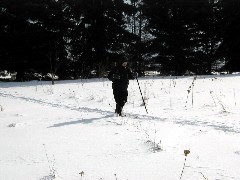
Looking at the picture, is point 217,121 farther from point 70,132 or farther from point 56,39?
point 56,39

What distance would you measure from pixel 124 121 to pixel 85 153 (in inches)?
97.7

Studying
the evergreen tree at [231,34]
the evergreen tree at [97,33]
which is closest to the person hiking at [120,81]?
the evergreen tree at [97,33]

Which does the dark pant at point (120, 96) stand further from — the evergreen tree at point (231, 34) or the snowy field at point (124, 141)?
the evergreen tree at point (231, 34)

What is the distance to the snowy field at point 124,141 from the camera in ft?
14.1

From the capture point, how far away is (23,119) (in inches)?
338

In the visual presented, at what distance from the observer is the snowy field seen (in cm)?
430

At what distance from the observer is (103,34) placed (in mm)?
25438

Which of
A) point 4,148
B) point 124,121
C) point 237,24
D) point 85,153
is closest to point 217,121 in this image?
point 124,121

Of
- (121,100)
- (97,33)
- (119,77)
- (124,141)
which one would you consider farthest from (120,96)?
(97,33)

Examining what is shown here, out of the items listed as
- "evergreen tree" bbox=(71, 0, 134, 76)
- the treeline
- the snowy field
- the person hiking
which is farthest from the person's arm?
"evergreen tree" bbox=(71, 0, 134, 76)

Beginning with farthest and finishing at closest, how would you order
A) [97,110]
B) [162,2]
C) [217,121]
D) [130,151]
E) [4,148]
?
[162,2], [97,110], [217,121], [4,148], [130,151]

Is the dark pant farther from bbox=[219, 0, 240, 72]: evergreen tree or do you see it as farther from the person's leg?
bbox=[219, 0, 240, 72]: evergreen tree

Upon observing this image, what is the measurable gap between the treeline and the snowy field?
14650 mm

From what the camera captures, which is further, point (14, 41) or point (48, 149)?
point (14, 41)
